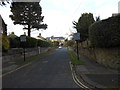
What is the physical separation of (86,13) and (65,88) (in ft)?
147

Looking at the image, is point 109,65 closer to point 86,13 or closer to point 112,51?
point 112,51

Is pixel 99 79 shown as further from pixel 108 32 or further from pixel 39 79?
pixel 108 32

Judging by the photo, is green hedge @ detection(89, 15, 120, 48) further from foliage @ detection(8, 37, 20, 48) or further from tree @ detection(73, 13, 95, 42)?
tree @ detection(73, 13, 95, 42)

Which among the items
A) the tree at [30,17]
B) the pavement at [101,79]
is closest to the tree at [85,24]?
the tree at [30,17]

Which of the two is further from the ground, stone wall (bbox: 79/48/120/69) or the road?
stone wall (bbox: 79/48/120/69)

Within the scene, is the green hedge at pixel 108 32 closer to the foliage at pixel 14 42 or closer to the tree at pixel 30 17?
the foliage at pixel 14 42

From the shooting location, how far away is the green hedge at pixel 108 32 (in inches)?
754

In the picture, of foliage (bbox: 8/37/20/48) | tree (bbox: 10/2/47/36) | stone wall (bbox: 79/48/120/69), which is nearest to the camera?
stone wall (bbox: 79/48/120/69)

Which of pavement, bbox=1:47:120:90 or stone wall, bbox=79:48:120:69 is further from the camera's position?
stone wall, bbox=79:48:120:69

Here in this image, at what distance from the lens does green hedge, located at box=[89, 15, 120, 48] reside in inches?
754

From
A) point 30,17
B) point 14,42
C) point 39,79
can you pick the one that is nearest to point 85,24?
point 30,17

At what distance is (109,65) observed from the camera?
20.4 m

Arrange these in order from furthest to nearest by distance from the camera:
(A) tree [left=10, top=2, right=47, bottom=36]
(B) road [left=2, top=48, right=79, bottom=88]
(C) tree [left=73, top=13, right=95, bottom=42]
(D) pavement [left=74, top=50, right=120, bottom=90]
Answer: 1. (A) tree [left=10, top=2, right=47, bottom=36]
2. (C) tree [left=73, top=13, right=95, bottom=42]
3. (B) road [left=2, top=48, right=79, bottom=88]
4. (D) pavement [left=74, top=50, right=120, bottom=90]

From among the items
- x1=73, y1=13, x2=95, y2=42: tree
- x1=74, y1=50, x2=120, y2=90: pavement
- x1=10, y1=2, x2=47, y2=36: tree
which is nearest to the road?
x1=74, y1=50, x2=120, y2=90: pavement
